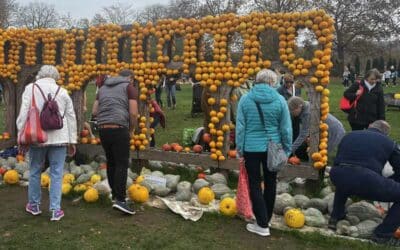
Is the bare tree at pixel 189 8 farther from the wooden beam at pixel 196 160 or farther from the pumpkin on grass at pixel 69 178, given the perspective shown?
the pumpkin on grass at pixel 69 178

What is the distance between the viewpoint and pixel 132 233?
5375 millimetres

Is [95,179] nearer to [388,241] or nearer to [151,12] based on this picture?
[388,241]

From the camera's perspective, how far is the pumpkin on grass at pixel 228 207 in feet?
19.6

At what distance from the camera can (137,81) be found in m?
8.56

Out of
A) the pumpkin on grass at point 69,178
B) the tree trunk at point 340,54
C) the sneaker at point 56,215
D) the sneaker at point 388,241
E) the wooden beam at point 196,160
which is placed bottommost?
the sneaker at point 388,241

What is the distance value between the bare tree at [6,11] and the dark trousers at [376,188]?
110 feet

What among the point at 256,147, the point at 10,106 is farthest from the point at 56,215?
Result: the point at 10,106

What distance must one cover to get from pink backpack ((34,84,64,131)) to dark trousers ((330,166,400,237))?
3220 millimetres

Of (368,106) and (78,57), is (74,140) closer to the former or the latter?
(78,57)

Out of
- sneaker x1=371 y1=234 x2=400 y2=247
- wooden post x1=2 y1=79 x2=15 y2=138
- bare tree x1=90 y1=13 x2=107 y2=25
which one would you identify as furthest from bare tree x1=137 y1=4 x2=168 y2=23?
sneaker x1=371 y1=234 x2=400 y2=247

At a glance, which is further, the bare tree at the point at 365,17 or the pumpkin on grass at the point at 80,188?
the bare tree at the point at 365,17

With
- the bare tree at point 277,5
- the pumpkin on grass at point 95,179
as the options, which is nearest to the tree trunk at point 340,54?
the bare tree at point 277,5

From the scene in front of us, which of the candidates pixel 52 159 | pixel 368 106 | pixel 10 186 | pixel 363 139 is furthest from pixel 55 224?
pixel 368 106

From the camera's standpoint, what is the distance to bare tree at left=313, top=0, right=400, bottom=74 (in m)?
43.1
